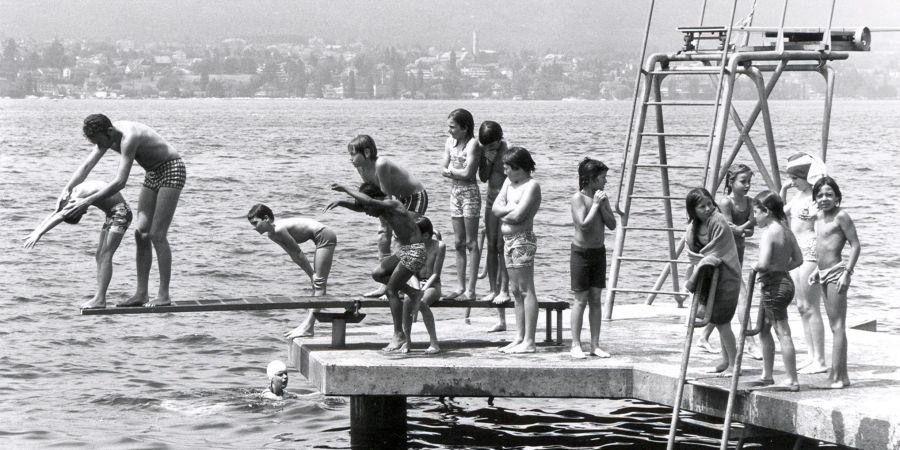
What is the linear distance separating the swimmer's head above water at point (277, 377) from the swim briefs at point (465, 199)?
16.6 ft

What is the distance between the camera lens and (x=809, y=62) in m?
15.7

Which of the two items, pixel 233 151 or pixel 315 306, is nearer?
pixel 315 306

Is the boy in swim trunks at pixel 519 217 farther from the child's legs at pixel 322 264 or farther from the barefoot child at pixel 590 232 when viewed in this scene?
the child's legs at pixel 322 264

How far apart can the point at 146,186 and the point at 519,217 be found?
3.78 meters

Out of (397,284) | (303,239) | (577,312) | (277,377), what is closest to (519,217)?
(577,312)

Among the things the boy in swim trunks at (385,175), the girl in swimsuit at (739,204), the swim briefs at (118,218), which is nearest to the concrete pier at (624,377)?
the girl in swimsuit at (739,204)

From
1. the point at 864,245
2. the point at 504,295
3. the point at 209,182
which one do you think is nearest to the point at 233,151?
the point at 209,182

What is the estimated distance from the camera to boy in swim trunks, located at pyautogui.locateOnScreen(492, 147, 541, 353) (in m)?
11.4

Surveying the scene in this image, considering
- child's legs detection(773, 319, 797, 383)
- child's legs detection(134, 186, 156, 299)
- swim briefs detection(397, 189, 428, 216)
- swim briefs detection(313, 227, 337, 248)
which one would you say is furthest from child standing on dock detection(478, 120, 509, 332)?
child's legs detection(134, 186, 156, 299)

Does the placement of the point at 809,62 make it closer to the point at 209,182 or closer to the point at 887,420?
the point at 887,420

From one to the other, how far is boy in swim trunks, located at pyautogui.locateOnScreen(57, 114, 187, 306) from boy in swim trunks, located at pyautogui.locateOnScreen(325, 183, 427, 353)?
192cm

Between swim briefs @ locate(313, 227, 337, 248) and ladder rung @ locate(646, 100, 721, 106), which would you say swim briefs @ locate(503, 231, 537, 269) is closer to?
ladder rung @ locate(646, 100, 721, 106)

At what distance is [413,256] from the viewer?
11.6m

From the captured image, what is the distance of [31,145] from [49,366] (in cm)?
6896
